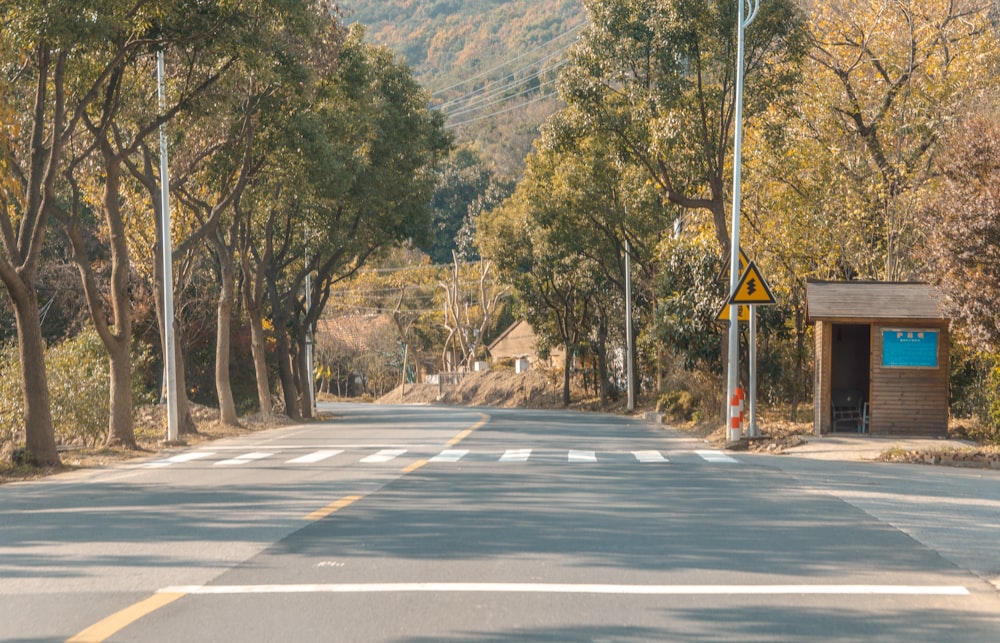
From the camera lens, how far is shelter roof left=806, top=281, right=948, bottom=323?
23.7 meters

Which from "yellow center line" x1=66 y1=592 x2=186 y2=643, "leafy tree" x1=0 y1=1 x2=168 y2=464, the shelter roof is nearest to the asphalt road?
"yellow center line" x1=66 y1=592 x2=186 y2=643

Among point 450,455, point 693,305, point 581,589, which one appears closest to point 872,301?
point 450,455

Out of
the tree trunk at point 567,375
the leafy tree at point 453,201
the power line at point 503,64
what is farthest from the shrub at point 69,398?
the power line at point 503,64

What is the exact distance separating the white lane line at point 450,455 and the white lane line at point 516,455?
2.44 feet

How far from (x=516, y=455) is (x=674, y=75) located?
11.3 metres

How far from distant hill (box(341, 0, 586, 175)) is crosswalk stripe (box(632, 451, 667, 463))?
78790 mm

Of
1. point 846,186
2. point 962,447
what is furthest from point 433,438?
point 846,186

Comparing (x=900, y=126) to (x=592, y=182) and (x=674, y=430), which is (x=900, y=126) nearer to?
Result: (x=674, y=430)

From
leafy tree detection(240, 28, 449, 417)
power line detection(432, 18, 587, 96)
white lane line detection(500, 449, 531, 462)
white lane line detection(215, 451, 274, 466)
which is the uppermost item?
power line detection(432, 18, 587, 96)

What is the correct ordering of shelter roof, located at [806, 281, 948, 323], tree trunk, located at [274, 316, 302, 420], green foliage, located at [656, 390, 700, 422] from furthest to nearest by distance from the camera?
tree trunk, located at [274, 316, 302, 420] → green foliage, located at [656, 390, 700, 422] → shelter roof, located at [806, 281, 948, 323]

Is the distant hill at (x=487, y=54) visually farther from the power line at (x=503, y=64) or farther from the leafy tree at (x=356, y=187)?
the leafy tree at (x=356, y=187)

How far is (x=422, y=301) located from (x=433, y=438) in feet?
210

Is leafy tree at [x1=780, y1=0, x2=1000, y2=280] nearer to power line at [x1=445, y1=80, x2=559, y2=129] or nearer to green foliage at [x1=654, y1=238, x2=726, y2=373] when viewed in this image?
green foliage at [x1=654, y1=238, x2=726, y2=373]

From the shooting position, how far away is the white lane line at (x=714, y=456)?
19.9 metres
